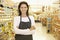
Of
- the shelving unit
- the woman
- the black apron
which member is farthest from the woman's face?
the shelving unit

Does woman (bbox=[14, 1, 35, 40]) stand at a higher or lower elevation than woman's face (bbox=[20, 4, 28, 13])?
lower

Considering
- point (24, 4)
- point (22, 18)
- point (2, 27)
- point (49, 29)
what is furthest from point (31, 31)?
point (49, 29)

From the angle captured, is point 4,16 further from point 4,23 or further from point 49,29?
point 49,29

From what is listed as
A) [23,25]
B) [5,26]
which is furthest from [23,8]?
Result: [5,26]

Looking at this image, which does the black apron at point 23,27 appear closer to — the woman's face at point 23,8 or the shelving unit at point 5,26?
the woman's face at point 23,8

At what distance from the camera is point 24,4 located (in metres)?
2.35

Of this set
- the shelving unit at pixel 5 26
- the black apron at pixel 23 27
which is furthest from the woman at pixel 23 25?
the shelving unit at pixel 5 26

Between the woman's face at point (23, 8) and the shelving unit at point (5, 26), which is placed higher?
the woman's face at point (23, 8)

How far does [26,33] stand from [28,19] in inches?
9.5

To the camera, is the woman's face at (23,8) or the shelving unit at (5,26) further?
the shelving unit at (5,26)

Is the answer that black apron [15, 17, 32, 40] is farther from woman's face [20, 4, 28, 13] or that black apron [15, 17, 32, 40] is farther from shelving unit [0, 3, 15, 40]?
shelving unit [0, 3, 15, 40]

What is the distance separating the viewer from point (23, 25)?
2305mm

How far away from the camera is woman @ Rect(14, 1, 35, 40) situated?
7.41 ft

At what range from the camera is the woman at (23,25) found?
89.0 inches
